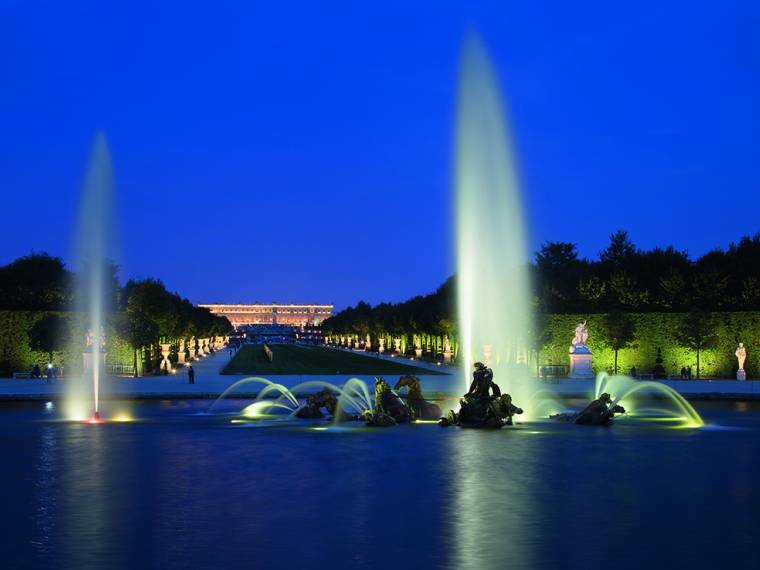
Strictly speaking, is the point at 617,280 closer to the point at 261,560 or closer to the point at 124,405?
the point at 124,405

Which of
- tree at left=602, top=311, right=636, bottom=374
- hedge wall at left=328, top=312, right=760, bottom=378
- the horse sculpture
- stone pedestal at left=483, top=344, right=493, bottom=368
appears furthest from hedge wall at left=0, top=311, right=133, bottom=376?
the horse sculpture

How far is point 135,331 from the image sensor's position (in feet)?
189

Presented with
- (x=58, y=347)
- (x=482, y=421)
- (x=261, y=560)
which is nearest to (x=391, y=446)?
(x=482, y=421)

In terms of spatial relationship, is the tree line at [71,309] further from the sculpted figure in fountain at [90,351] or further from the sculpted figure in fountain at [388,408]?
Result: the sculpted figure in fountain at [388,408]

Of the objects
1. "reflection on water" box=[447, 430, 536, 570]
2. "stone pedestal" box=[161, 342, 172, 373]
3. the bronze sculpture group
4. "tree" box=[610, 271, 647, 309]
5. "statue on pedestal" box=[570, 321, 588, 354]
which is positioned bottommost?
"reflection on water" box=[447, 430, 536, 570]

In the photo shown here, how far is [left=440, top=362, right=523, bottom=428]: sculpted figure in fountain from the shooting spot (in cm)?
2623

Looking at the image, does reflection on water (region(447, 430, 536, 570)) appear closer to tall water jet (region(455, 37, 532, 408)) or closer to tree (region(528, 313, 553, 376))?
tall water jet (region(455, 37, 532, 408))

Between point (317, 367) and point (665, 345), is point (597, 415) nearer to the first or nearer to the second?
point (665, 345)

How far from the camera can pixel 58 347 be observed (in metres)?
56.9

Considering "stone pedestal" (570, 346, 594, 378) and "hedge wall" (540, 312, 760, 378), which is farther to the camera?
"hedge wall" (540, 312, 760, 378)

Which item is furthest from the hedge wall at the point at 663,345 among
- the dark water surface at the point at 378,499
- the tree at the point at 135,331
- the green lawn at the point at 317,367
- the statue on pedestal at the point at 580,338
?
the dark water surface at the point at 378,499

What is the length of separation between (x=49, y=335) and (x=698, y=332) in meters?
36.2

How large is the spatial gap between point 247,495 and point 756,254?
6948 cm

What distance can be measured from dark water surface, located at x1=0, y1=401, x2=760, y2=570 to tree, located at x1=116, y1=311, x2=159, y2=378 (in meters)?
33.2
